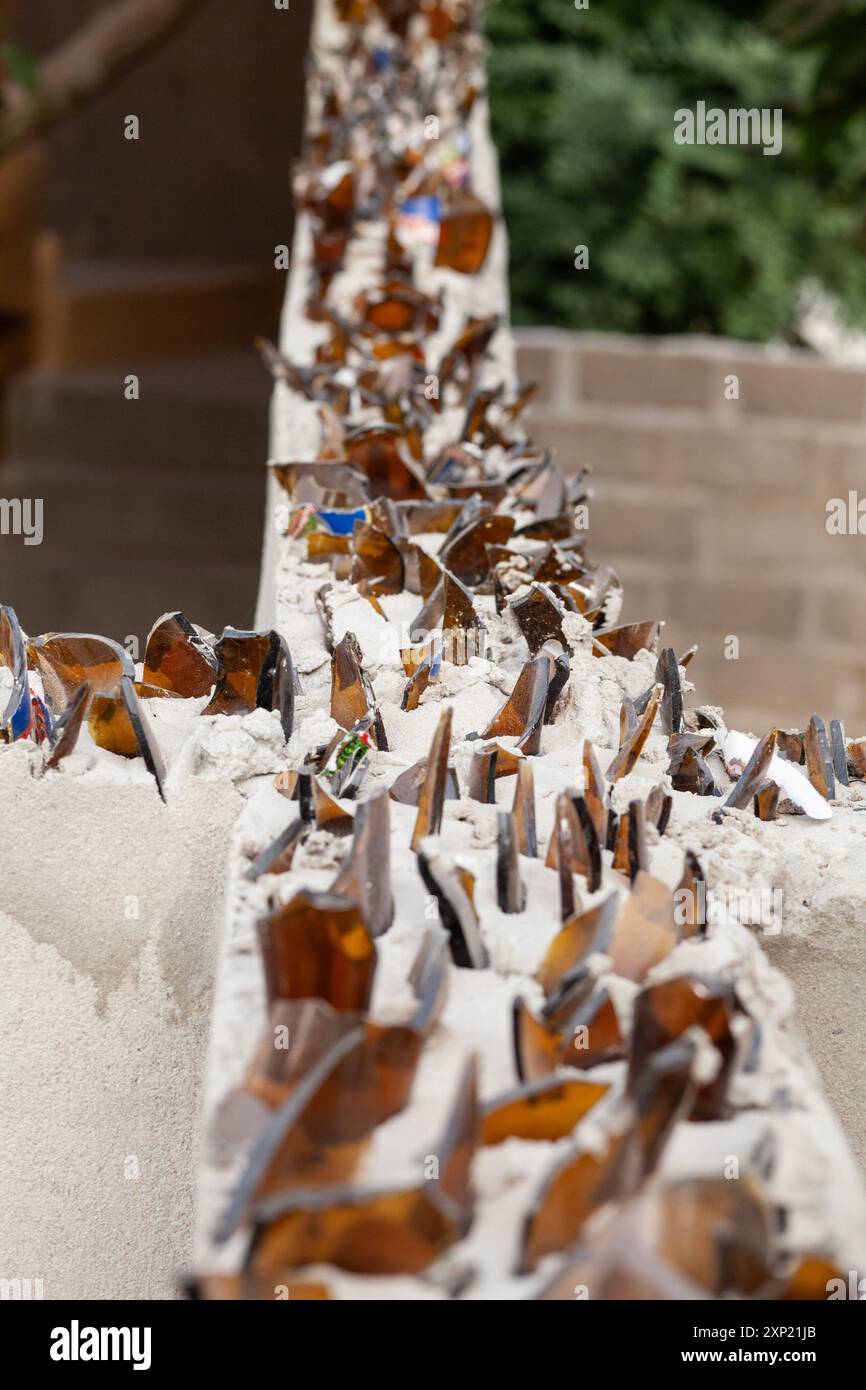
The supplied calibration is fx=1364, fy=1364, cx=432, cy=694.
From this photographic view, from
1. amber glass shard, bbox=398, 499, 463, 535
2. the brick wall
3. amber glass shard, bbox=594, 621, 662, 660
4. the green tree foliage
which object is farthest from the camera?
the green tree foliage

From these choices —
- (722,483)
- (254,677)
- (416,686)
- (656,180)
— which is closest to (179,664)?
(254,677)

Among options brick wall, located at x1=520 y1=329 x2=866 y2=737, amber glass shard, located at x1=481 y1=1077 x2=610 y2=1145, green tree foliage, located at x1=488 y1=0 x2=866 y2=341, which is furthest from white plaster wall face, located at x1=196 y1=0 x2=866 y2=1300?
green tree foliage, located at x1=488 y1=0 x2=866 y2=341

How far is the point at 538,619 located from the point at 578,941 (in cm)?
46

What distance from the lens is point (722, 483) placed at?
470 centimetres

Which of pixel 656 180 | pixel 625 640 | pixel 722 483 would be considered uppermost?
pixel 656 180

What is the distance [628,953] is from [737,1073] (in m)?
0.10

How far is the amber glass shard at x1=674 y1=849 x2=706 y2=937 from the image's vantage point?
0.74m

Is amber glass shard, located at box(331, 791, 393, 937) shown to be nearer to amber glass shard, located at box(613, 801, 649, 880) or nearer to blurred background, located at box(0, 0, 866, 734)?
amber glass shard, located at box(613, 801, 649, 880)

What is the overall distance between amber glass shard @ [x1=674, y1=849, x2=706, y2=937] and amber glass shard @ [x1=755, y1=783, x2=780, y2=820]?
0.23m

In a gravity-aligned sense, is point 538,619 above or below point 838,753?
above

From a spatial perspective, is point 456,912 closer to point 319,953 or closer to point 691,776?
point 319,953

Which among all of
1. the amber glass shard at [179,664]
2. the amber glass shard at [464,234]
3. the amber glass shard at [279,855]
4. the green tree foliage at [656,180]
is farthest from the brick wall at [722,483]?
the amber glass shard at [279,855]

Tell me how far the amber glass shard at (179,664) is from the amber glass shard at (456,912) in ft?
1.21
